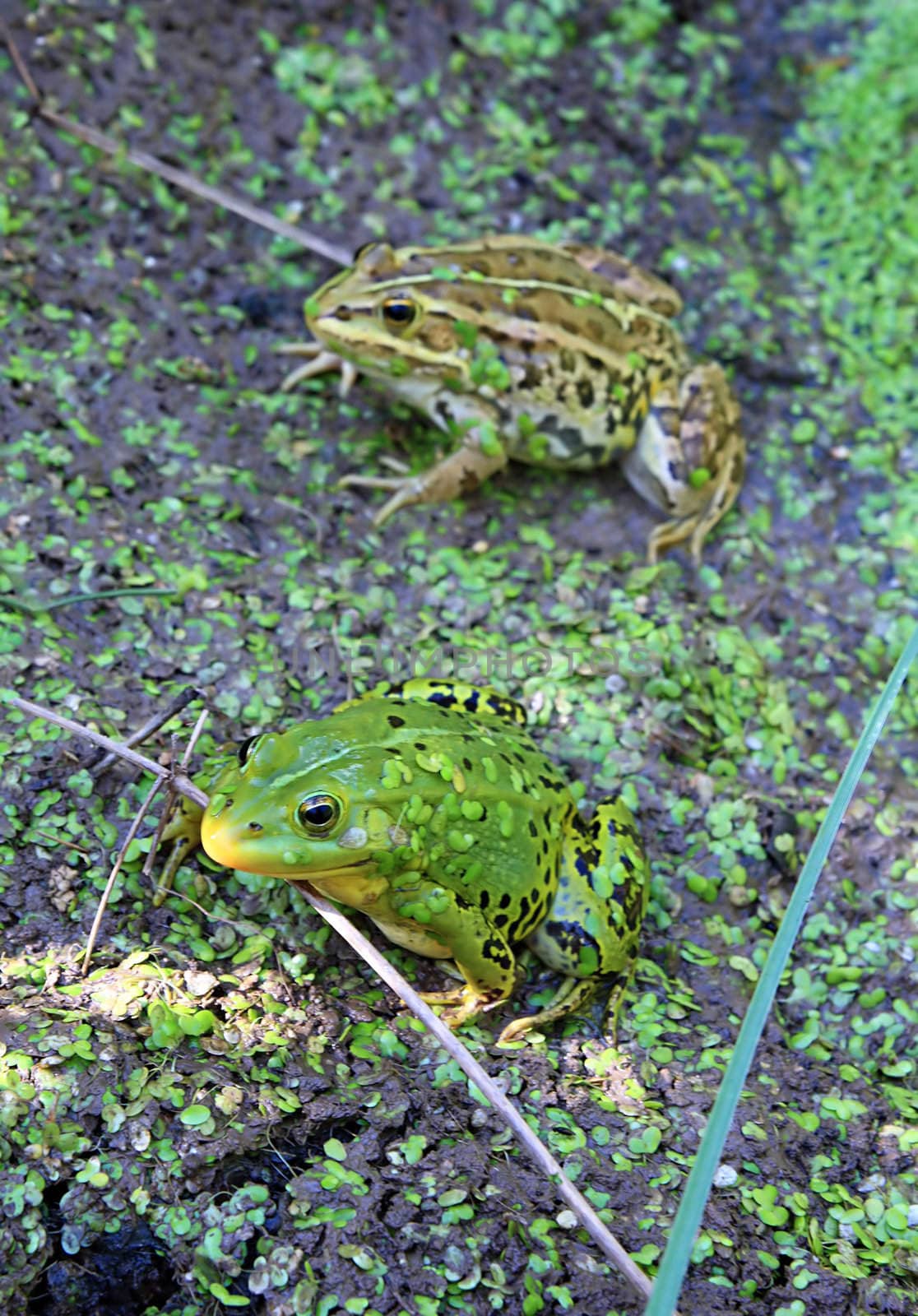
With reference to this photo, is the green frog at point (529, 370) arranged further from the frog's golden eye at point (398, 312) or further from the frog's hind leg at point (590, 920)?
the frog's hind leg at point (590, 920)

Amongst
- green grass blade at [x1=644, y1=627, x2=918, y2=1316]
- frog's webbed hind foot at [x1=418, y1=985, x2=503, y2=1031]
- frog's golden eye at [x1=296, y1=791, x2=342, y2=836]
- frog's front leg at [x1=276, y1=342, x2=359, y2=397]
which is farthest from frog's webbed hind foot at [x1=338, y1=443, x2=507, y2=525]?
green grass blade at [x1=644, y1=627, x2=918, y2=1316]

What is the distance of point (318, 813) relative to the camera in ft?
9.02

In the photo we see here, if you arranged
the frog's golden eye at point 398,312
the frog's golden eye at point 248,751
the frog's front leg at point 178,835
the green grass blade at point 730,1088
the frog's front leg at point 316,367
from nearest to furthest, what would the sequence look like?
the green grass blade at point 730,1088
the frog's golden eye at point 248,751
the frog's front leg at point 178,835
the frog's golden eye at point 398,312
the frog's front leg at point 316,367

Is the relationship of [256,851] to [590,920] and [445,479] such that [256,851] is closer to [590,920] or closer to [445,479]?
[590,920]

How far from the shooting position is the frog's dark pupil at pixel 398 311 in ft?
13.5

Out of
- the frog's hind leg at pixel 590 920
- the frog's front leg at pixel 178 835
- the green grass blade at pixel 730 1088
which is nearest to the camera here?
the green grass blade at pixel 730 1088

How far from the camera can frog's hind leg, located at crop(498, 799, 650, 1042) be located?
3.16m

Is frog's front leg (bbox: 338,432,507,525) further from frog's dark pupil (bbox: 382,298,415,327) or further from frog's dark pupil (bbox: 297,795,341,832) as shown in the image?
frog's dark pupil (bbox: 297,795,341,832)

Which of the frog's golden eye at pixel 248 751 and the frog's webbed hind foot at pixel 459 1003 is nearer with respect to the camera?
the frog's golden eye at pixel 248 751

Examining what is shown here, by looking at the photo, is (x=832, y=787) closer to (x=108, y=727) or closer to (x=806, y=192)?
(x=108, y=727)

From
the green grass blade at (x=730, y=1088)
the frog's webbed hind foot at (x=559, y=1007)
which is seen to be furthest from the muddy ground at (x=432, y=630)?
the green grass blade at (x=730, y=1088)

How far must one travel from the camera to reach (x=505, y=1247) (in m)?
2.58

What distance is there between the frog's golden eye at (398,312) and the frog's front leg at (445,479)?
0.48m

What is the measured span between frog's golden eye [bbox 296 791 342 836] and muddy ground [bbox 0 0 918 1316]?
48 centimetres
